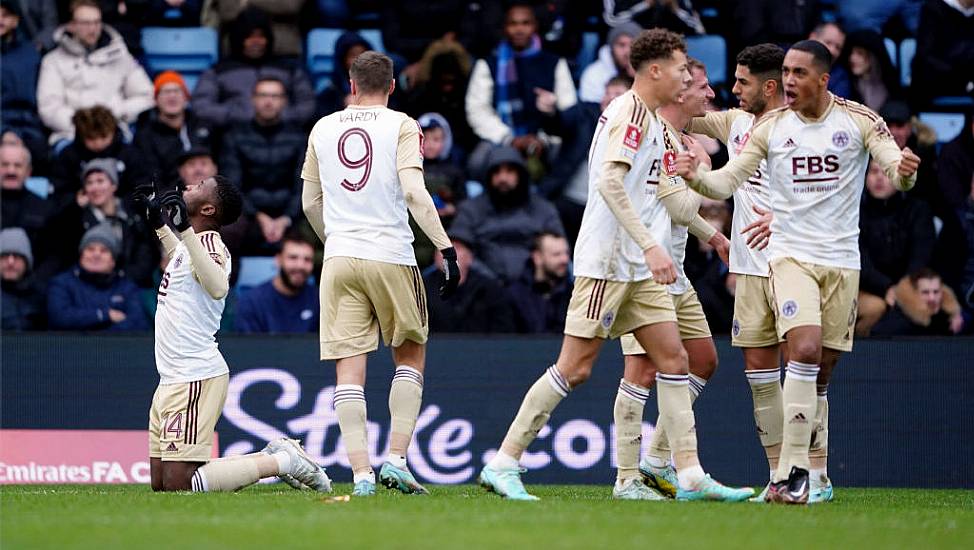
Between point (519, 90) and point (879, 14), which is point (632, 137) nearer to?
point (519, 90)

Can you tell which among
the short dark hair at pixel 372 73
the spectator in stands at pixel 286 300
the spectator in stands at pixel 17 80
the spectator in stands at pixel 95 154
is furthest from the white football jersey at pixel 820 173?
the spectator in stands at pixel 17 80

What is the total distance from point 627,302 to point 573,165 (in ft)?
21.0

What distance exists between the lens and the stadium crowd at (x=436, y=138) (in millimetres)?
13094

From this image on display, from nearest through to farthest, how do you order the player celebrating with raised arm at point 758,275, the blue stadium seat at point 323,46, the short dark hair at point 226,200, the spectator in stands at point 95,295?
the short dark hair at point 226,200, the player celebrating with raised arm at point 758,275, the spectator in stands at point 95,295, the blue stadium seat at point 323,46

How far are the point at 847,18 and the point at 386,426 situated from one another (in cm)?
698

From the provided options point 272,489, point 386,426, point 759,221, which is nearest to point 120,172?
point 386,426

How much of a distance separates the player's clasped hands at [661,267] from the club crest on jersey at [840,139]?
1371 mm

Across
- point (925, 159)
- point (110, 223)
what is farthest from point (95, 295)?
point (925, 159)

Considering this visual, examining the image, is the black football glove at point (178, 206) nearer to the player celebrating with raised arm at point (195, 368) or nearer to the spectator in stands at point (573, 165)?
the player celebrating with raised arm at point (195, 368)

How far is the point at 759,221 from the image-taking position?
8.95m

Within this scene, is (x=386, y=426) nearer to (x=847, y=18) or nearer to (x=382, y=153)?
Result: (x=382, y=153)

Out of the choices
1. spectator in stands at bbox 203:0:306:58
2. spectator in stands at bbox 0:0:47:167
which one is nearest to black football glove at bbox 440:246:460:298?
spectator in stands at bbox 203:0:306:58

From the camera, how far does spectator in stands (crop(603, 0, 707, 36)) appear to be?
595 inches

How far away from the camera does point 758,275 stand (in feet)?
30.5
